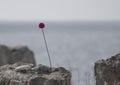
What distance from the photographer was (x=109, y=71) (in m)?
6.43

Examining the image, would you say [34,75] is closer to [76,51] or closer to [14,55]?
[14,55]

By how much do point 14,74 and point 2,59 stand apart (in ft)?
56.6

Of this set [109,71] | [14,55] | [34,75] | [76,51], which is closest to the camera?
[109,71]

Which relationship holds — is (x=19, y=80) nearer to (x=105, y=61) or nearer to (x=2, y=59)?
(x=105, y=61)

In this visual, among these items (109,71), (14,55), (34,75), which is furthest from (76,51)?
(109,71)

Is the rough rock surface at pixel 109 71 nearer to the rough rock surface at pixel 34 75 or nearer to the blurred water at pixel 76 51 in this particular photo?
the rough rock surface at pixel 34 75

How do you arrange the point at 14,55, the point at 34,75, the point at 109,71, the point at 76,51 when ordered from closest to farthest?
the point at 109,71
the point at 34,75
the point at 14,55
the point at 76,51

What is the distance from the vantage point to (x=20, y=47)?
83.7 ft

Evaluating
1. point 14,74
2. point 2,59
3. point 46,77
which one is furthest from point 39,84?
point 2,59

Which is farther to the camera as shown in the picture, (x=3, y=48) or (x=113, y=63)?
(x=3, y=48)

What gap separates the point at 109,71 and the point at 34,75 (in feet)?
3.41

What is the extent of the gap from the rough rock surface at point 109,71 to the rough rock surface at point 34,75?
0.44 metres

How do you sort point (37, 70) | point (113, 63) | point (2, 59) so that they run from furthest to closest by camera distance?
point (2, 59) < point (37, 70) < point (113, 63)

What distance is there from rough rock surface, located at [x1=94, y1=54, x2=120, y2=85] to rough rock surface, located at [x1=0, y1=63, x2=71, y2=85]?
44 centimetres
